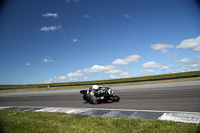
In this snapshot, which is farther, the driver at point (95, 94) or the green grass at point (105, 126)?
the driver at point (95, 94)

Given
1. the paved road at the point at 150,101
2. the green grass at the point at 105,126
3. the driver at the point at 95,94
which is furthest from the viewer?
the driver at the point at 95,94

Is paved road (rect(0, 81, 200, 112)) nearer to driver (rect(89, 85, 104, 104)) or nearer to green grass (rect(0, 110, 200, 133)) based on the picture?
driver (rect(89, 85, 104, 104))

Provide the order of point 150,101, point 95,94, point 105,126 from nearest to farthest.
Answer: point 105,126 → point 150,101 → point 95,94

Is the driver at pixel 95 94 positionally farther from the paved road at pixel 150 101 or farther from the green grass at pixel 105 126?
the green grass at pixel 105 126

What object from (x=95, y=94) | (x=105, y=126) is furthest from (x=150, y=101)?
(x=105, y=126)

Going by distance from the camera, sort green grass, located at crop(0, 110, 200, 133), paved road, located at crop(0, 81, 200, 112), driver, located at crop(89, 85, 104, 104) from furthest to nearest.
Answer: driver, located at crop(89, 85, 104, 104), paved road, located at crop(0, 81, 200, 112), green grass, located at crop(0, 110, 200, 133)

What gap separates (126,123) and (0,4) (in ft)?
17.0

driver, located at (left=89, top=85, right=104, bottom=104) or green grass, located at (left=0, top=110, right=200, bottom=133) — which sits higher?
driver, located at (left=89, top=85, right=104, bottom=104)

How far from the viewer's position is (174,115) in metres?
5.97

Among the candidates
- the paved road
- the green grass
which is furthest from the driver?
the green grass

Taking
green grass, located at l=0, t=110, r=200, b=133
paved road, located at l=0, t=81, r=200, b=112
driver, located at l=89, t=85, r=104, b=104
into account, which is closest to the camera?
green grass, located at l=0, t=110, r=200, b=133

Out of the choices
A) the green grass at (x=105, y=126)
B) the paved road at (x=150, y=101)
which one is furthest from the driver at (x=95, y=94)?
the green grass at (x=105, y=126)

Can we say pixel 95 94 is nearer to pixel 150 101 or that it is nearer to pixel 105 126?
pixel 150 101

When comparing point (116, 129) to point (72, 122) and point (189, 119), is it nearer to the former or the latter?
point (72, 122)
